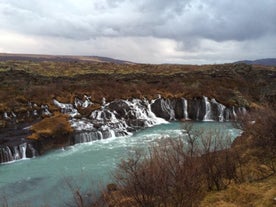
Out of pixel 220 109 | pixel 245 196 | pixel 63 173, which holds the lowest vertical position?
pixel 63 173

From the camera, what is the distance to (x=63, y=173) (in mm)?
28438

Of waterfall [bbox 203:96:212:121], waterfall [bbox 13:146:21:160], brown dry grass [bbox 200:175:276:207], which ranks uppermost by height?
brown dry grass [bbox 200:175:276:207]

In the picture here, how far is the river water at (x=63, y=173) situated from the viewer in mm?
23078

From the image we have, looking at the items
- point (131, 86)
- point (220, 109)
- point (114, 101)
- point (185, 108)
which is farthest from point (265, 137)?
point (131, 86)

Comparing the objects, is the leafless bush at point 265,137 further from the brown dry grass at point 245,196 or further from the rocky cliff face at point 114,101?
the rocky cliff face at point 114,101

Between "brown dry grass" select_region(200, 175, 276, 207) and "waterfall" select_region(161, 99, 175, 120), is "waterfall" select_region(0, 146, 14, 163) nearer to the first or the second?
"brown dry grass" select_region(200, 175, 276, 207)

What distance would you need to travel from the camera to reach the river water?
909 inches

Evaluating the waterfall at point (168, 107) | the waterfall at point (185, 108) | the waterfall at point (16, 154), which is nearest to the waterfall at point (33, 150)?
the waterfall at point (16, 154)

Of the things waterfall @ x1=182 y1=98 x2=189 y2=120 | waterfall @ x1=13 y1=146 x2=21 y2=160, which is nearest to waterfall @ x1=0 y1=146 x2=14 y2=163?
waterfall @ x1=13 y1=146 x2=21 y2=160

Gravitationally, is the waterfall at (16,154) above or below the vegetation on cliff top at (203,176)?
below

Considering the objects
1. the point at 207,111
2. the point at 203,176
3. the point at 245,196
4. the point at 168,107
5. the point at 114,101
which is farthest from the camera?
the point at 168,107

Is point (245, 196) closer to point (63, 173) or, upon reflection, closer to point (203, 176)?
point (203, 176)

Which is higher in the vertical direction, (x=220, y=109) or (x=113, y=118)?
(x=220, y=109)

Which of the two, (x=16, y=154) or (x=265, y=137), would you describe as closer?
(x=265, y=137)
